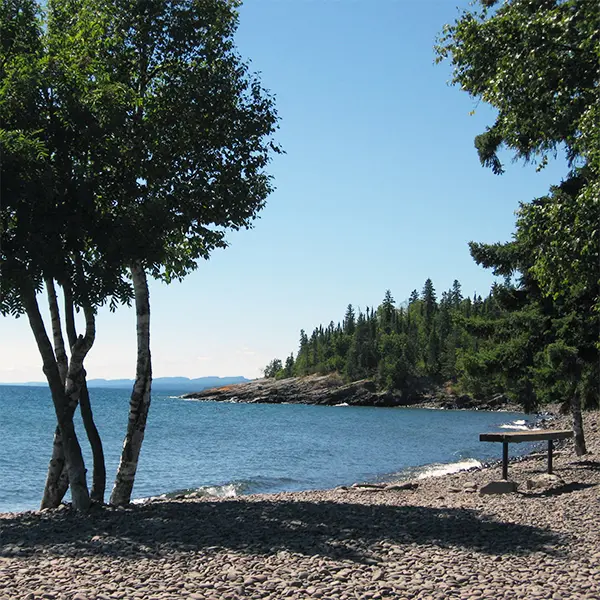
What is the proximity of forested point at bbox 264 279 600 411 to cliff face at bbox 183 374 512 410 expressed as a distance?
106 inches

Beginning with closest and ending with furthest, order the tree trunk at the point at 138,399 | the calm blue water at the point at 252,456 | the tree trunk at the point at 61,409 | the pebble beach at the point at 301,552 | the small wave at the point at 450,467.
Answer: the pebble beach at the point at 301,552, the tree trunk at the point at 61,409, the tree trunk at the point at 138,399, the calm blue water at the point at 252,456, the small wave at the point at 450,467

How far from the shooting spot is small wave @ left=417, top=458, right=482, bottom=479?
108 ft

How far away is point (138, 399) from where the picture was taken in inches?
586

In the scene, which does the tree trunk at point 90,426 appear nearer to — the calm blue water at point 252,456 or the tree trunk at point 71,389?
the tree trunk at point 71,389

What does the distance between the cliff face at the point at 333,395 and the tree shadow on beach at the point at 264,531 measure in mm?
117736

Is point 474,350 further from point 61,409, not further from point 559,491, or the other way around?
point 61,409

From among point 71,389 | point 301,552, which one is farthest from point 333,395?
point 301,552

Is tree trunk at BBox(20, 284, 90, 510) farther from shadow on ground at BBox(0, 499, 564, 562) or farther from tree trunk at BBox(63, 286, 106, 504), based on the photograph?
tree trunk at BBox(63, 286, 106, 504)

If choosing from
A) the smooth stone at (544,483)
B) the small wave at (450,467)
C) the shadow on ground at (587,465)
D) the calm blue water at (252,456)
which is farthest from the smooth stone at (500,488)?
the small wave at (450,467)

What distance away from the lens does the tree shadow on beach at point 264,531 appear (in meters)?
9.66

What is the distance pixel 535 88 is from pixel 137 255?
28.1 feet

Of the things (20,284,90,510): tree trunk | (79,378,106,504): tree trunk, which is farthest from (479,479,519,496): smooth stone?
(20,284,90,510): tree trunk

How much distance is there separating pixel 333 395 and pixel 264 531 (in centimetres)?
13974

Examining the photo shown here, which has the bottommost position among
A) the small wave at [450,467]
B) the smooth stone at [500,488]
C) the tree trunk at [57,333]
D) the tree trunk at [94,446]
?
the small wave at [450,467]
